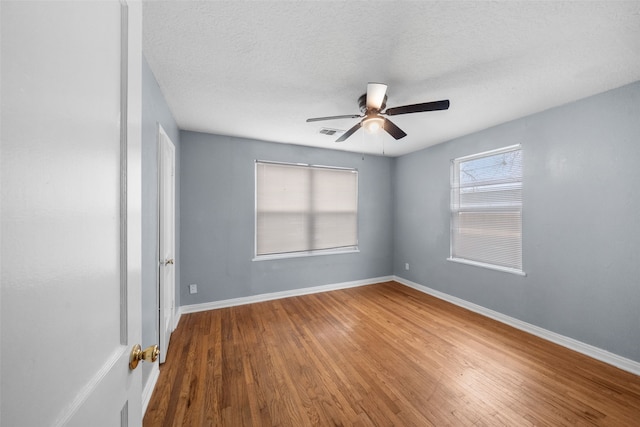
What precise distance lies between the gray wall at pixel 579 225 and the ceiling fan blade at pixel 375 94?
208 centimetres

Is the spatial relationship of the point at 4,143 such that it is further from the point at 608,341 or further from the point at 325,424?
the point at 608,341

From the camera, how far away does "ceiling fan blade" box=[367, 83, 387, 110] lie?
180 cm

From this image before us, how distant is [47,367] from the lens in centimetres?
40

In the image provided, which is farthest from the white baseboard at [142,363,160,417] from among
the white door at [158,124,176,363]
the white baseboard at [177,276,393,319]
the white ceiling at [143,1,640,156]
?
the white ceiling at [143,1,640,156]

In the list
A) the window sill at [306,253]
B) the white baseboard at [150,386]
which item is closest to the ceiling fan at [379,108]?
the window sill at [306,253]

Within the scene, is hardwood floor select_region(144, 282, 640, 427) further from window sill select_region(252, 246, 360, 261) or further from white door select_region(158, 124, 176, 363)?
window sill select_region(252, 246, 360, 261)

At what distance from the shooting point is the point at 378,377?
6.46 feet

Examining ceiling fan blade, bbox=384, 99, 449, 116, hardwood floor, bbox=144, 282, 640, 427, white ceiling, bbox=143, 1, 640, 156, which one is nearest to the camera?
white ceiling, bbox=143, 1, 640, 156

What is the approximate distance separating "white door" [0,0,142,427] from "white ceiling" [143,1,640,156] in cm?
100

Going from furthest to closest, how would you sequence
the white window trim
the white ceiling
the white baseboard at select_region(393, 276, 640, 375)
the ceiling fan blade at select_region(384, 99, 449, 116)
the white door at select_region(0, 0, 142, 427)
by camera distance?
the white window trim < the white baseboard at select_region(393, 276, 640, 375) < the ceiling fan blade at select_region(384, 99, 449, 116) < the white ceiling < the white door at select_region(0, 0, 142, 427)

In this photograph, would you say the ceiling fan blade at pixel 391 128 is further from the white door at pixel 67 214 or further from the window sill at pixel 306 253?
the window sill at pixel 306 253

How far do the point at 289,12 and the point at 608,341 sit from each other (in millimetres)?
3719

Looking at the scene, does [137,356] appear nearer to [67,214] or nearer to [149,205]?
[67,214]

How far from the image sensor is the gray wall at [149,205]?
1.69 metres
